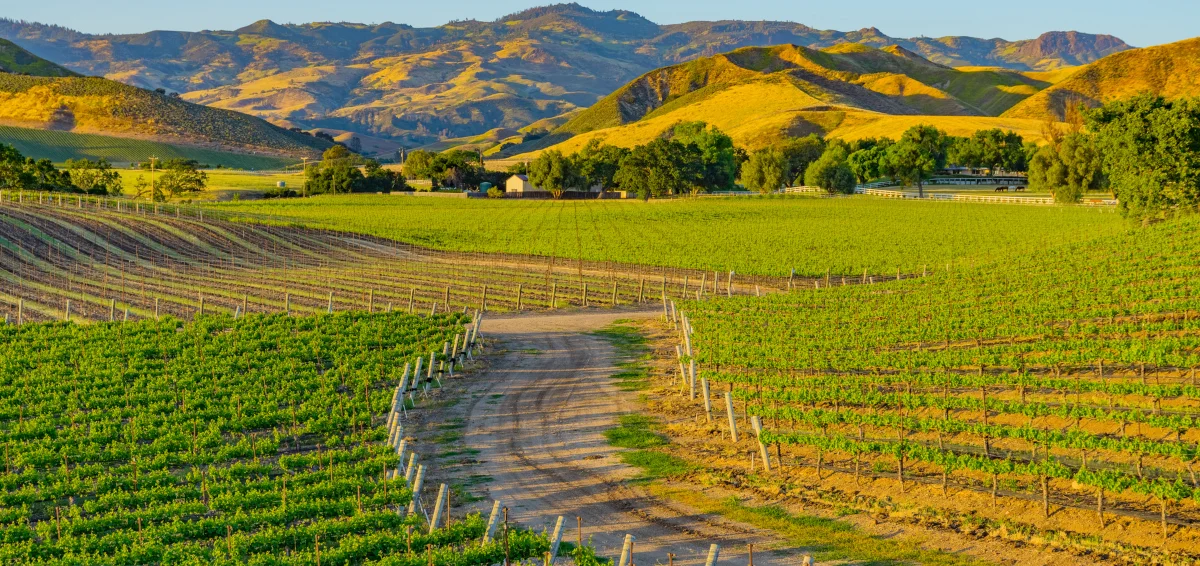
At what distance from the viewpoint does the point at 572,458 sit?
32438 mm

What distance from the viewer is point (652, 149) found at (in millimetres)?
171500

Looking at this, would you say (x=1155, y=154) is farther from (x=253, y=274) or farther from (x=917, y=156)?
(x=917, y=156)

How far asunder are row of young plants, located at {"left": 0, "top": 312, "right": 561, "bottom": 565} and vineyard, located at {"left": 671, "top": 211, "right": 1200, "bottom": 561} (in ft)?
33.9

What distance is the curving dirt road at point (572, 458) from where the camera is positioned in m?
25.6

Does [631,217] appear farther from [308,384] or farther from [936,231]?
[308,384]

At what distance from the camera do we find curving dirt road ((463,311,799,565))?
25594 mm

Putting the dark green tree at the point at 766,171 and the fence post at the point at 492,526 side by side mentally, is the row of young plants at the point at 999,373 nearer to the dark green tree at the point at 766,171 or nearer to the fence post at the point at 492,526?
the fence post at the point at 492,526

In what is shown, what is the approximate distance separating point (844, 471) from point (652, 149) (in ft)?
473

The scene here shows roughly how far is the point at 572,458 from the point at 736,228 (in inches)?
3337

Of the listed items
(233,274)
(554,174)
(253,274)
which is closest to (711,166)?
(554,174)

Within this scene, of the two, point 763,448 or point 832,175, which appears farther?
point 832,175

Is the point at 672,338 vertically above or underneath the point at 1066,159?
underneath

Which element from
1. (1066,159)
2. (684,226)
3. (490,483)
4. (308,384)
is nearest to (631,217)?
(684,226)

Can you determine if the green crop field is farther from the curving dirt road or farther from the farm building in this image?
the farm building
